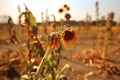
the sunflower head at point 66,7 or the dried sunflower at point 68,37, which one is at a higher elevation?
the sunflower head at point 66,7

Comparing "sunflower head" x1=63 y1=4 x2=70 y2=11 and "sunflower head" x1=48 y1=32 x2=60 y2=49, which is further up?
"sunflower head" x1=63 y1=4 x2=70 y2=11

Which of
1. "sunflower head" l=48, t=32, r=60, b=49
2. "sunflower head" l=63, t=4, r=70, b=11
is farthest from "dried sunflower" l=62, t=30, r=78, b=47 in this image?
"sunflower head" l=63, t=4, r=70, b=11

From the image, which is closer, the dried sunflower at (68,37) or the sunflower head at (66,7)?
the dried sunflower at (68,37)

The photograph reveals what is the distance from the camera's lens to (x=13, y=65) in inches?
226

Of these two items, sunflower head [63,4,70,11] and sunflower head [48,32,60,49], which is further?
sunflower head [63,4,70,11]

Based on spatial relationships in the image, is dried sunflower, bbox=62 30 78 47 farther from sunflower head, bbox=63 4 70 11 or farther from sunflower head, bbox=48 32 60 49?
sunflower head, bbox=63 4 70 11

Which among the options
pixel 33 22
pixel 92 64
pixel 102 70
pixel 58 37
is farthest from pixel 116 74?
pixel 58 37

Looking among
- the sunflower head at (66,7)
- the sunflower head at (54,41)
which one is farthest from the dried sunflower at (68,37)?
the sunflower head at (66,7)

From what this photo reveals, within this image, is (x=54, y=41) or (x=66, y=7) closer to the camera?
(x=54, y=41)

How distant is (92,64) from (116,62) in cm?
88

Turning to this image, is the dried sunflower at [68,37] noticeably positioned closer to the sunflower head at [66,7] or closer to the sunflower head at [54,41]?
the sunflower head at [54,41]

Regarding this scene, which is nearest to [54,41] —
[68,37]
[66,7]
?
[68,37]

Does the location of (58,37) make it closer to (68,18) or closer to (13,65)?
(68,18)

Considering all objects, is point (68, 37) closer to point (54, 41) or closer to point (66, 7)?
point (54, 41)
